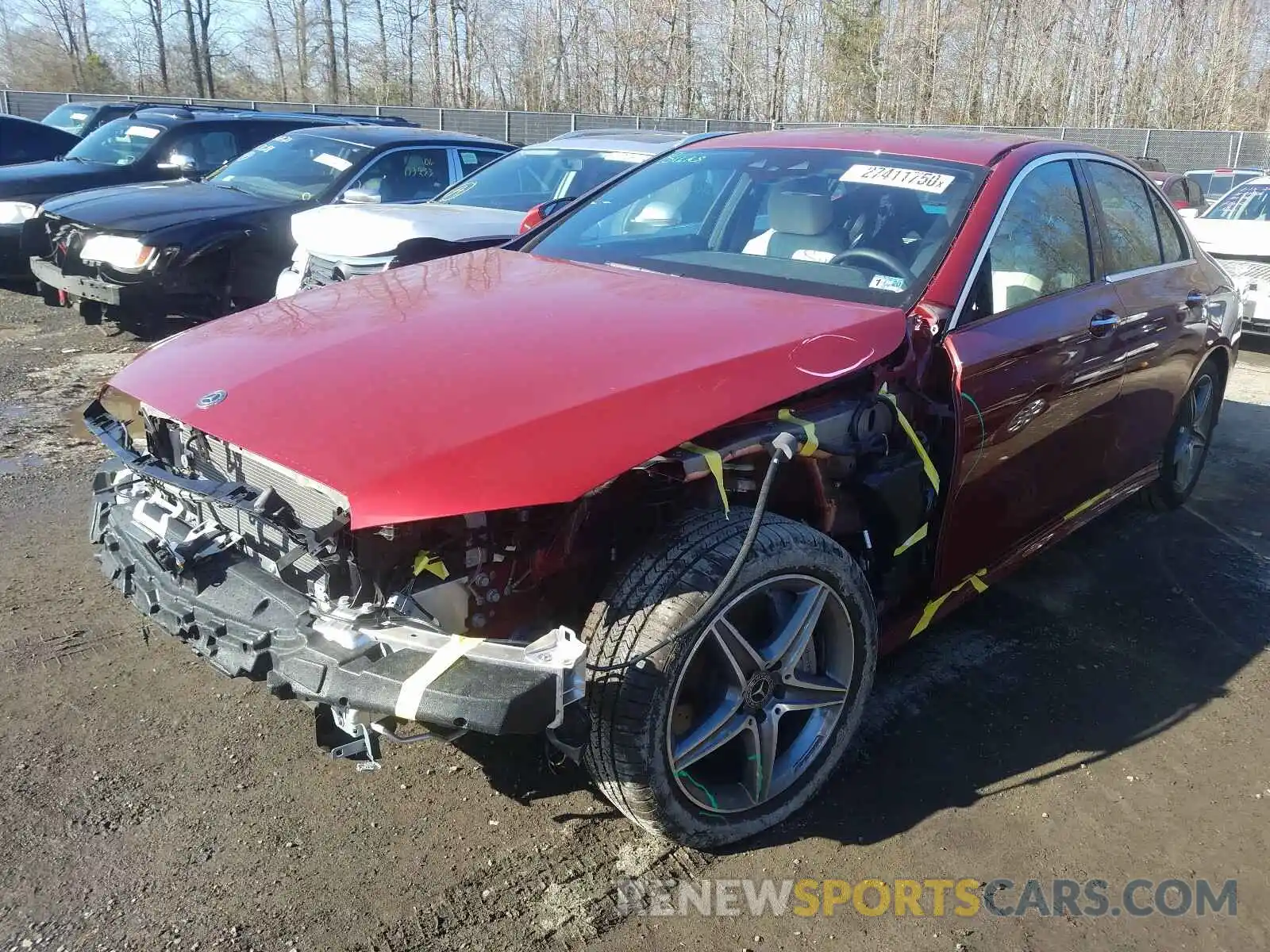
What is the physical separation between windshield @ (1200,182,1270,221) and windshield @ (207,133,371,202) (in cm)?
851

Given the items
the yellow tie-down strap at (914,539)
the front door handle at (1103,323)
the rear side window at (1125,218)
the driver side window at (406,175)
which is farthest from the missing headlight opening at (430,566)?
the driver side window at (406,175)

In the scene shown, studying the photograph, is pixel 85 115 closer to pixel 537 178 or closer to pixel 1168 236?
pixel 537 178

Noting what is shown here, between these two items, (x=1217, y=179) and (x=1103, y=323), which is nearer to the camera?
(x=1103, y=323)

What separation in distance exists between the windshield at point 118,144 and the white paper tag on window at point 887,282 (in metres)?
9.29

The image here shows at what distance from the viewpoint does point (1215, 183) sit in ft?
58.4

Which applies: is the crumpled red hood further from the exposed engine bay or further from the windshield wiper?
the windshield wiper

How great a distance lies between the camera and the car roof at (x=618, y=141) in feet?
24.7

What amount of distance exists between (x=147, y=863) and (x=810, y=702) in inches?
69.8

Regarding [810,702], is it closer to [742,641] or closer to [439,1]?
[742,641]

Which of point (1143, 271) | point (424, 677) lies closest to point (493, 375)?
point (424, 677)

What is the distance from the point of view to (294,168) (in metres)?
8.35

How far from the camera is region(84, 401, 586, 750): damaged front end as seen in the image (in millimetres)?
2096

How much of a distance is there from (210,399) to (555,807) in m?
1.45

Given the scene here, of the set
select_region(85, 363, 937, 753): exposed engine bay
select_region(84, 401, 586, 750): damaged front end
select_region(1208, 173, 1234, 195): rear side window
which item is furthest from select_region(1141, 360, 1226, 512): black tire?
select_region(1208, 173, 1234, 195): rear side window
